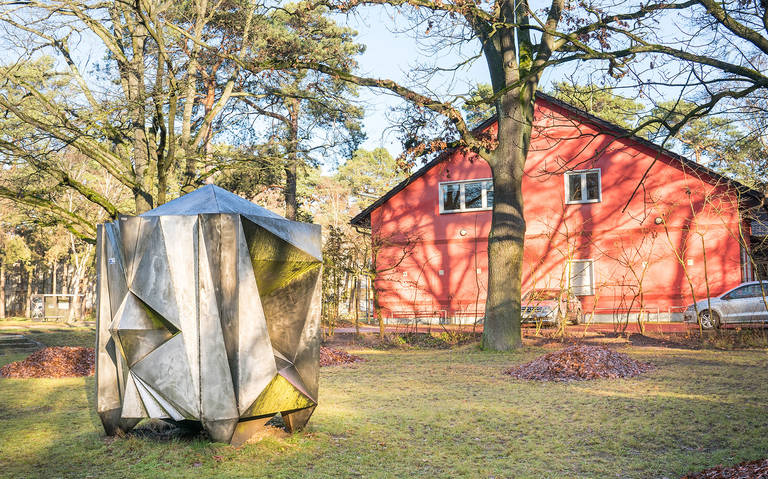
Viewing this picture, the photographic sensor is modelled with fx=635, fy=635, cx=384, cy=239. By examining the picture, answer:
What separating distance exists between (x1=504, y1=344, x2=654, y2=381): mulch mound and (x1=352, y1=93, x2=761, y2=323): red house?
10.4 meters

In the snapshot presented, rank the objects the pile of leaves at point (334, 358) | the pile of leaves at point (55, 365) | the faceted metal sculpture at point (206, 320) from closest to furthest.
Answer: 1. the faceted metal sculpture at point (206, 320)
2. the pile of leaves at point (55, 365)
3. the pile of leaves at point (334, 358)

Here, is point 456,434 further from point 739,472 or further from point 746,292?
point 746,292

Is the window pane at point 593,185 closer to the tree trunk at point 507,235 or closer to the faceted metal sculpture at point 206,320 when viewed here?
the tree trunk at point 507,235

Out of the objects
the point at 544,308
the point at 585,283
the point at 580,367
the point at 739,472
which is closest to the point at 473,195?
the point at 585,283

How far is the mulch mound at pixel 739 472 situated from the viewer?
14.5 feet

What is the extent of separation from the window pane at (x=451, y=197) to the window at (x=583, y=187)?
443 centimetres

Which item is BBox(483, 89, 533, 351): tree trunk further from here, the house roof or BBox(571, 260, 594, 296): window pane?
BBox(571, 260, 594, 296): window pane

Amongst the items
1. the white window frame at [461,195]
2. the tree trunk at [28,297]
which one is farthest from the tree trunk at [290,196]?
the tree trunk at [28,297]

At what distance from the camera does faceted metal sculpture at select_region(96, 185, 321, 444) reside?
581 cm

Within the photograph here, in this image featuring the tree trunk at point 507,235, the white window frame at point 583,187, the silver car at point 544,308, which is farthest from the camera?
the white window frame at point 583,187

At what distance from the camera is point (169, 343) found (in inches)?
233

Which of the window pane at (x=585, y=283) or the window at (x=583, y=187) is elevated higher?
the window at (x=583, y=187)

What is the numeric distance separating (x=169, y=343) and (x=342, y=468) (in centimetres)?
197

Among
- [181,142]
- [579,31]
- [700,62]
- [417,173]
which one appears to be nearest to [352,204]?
[417,173]
